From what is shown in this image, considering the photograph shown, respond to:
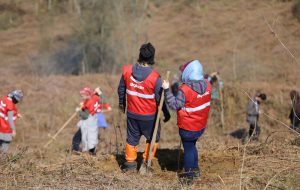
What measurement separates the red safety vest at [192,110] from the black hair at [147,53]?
543 mm

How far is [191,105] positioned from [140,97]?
68 cm

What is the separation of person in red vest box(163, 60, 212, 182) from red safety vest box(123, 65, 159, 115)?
0.33 meters

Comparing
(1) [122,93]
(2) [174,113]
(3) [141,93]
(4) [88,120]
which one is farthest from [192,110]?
(2) [174,113]

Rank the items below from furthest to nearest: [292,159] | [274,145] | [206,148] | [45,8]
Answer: [45,8] < [206,148] < [274,145] < [292,159]

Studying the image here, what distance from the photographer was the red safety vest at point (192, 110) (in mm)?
5887

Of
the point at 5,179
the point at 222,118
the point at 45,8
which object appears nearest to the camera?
the point at 5,179

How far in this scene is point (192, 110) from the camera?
5949 millimetres

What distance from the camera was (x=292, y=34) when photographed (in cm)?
2450

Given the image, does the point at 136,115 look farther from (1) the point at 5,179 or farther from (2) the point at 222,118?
(2) the point at 222,118

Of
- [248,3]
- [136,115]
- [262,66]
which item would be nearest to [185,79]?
[136,115]

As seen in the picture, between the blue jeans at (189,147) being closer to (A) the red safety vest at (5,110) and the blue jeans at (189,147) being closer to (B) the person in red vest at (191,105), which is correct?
(B) the person in red vest at (191,105)

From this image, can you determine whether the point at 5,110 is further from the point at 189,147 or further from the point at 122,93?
the point at 189,147

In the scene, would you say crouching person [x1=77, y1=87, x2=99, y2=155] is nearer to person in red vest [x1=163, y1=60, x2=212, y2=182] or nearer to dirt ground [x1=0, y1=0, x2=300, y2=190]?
dirt ground [x1=0, y1=0, x2=300, y2=190]

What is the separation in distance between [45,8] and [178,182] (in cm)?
3104
